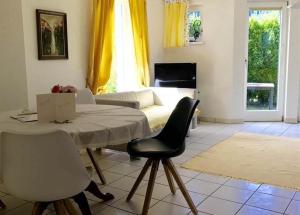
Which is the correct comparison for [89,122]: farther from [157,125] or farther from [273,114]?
[273,114]

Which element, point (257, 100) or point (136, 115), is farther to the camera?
point (257, 100)

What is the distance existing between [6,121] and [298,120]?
512 centimetres

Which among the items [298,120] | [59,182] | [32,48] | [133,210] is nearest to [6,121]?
[59,182]

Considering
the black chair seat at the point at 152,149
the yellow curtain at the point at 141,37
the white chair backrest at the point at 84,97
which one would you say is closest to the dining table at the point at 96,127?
the black chair seat at the point at 152,149

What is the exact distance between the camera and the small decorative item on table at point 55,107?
220 cm

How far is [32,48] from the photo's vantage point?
377cm

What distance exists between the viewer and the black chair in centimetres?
239

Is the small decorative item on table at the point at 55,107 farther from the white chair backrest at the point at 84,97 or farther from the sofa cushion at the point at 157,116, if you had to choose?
the sofa cushion at the point at 157,116

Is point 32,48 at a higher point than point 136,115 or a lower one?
higher

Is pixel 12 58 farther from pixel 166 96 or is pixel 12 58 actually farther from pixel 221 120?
pixel 221 120

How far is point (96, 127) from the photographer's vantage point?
2043 millimetres

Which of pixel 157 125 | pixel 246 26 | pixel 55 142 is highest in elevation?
pixel 246 26

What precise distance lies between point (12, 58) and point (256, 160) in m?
2.93

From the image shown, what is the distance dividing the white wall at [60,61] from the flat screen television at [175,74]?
62.6 inches
